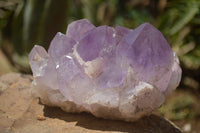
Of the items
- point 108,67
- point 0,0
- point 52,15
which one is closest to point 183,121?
point 52,15

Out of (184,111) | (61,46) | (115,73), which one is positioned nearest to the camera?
(115,73)

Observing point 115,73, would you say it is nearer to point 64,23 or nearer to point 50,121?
point 50,121

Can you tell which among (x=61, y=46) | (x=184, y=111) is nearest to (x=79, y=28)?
(x=61, y=46)

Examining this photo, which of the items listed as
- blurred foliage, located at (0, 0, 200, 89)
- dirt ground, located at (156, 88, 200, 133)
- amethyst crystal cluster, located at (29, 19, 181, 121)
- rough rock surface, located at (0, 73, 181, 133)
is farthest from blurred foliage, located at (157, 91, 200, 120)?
amethyst crystal cluster, located at (29, 19, 181, 121)

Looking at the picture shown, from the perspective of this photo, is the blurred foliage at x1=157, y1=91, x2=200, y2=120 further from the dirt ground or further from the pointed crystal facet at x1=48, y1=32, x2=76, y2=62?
the pointed crystal facet at x1=48, y1=32, x2=76, y2=62

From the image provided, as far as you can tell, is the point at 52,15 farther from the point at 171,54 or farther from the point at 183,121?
the point at 171,54
